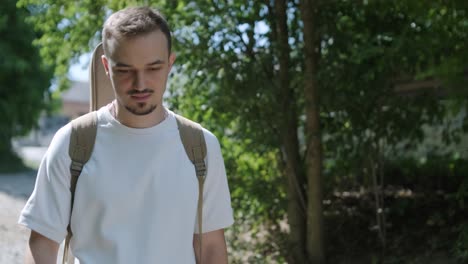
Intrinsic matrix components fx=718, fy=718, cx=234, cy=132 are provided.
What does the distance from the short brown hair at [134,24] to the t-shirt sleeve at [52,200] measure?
1.12 feet

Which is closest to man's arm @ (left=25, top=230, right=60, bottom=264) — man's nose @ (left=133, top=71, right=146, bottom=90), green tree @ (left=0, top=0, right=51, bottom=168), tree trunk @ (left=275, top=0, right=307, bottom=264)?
man's nose @ (left=133, top=71, right=146, bottom=90)

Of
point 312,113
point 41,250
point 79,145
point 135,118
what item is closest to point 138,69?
point 135,118

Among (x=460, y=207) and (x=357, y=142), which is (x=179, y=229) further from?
(x=460, y=207)

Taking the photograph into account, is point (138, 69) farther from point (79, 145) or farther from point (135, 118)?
point (79, 145)

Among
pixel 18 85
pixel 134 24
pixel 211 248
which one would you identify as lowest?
pixel 211 248

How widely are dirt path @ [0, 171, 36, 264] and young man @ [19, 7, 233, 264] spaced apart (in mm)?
1374

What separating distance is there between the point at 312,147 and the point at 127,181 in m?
5.36

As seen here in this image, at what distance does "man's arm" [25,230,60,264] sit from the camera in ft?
6.73

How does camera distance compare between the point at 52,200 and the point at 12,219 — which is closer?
the point at 52,200

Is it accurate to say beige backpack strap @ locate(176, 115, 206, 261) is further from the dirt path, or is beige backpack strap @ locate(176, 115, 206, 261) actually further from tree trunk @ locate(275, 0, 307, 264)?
tree trunk @ locate(275, 0, 307, 264)

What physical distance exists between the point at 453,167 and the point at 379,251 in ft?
4.40

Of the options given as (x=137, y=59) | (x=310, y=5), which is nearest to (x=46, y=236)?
(x=137, y=59)

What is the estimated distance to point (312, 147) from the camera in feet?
24.1

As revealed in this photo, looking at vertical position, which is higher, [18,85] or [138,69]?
[18,85]
